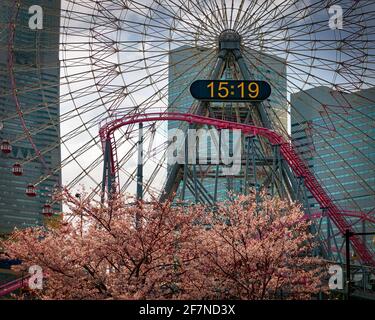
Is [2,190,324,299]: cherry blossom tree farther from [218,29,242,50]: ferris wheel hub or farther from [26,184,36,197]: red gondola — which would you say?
[218,29,242,50]: ferris wheel hub

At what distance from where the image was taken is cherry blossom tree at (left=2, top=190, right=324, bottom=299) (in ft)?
91.4

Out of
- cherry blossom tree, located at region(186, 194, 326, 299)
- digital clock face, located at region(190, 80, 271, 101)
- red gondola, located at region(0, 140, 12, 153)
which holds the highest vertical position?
digital clock face, located at region(190, 80, 271, 101)

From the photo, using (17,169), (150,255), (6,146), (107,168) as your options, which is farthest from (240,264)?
(6,146)

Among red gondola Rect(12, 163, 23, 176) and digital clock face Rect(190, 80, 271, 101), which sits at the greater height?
digital clock face Rect(190, 80, 271, 101)

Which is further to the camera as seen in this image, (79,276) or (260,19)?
(260,19)

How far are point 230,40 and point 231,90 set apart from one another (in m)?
5.33

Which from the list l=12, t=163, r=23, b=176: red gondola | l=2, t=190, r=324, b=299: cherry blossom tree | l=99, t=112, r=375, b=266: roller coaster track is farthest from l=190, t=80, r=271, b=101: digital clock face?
l=2, t=190, r=324, b=299: cherry blossom tree

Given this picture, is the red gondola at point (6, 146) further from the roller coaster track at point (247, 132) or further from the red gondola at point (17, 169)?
the roller coaster track at point (247, 132)

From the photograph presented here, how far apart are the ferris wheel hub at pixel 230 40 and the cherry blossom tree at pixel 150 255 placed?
19879mm

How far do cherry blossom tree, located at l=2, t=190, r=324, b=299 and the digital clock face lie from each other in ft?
48.8

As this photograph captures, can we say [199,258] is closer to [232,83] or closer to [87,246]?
[87,246]

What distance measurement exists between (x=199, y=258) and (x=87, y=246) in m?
4.44
